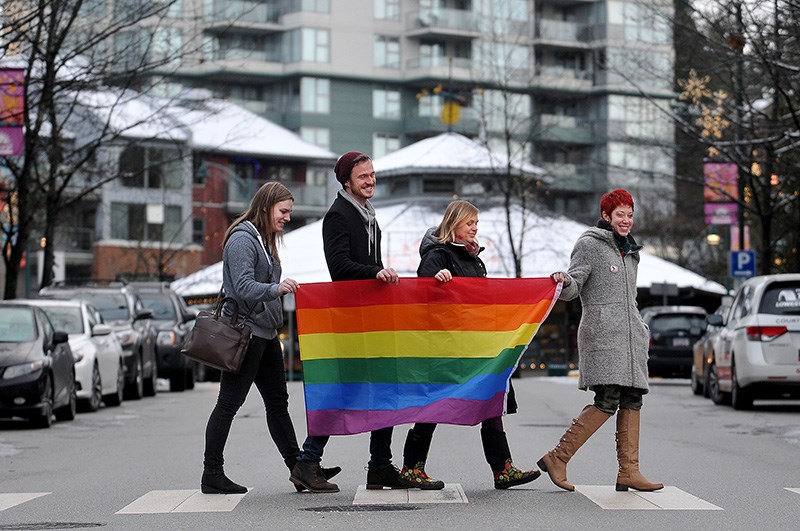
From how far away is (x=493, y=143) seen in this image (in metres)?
91.8

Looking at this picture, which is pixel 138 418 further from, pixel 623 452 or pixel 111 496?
pixel 623 452

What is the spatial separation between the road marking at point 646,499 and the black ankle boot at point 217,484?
2.22 meters

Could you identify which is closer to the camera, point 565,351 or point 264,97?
point 565,351

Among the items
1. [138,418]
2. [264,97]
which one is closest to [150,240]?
[264,97]

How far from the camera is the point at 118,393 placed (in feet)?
87.3

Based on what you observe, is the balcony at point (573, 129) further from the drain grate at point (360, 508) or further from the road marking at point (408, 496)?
the drain grate at point (360, 508)

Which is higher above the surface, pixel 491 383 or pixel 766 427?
pixel 491 383

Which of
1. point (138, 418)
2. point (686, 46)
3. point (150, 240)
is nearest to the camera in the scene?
point (138, 418)

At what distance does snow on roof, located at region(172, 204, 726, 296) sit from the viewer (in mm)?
46500

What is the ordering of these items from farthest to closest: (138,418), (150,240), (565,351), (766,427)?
(150,240)
(565,351)
(138,418)
(766,427)

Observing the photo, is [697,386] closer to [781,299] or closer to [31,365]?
[781,299]

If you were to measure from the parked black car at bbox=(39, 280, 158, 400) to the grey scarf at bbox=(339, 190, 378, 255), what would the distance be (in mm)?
16940

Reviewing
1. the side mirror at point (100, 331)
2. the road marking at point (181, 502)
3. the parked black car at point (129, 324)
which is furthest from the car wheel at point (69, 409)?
the road marking at point (181, 502)

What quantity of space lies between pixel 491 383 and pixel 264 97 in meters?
84.6
